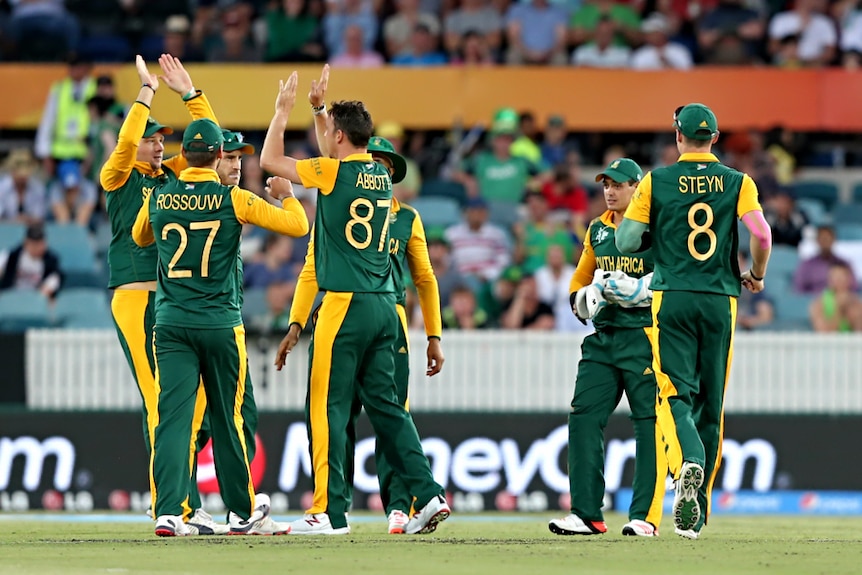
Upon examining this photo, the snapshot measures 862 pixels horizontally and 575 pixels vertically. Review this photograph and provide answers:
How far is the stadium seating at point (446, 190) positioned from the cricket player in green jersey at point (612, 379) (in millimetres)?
8382

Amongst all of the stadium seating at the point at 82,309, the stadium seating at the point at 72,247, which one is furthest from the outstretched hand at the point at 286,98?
the stadium seating at the point at 72,247

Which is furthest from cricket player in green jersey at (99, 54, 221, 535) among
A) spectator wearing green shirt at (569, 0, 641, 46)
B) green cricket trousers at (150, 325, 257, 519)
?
spectator wearing green shirt at (569, 0, 641, 46)

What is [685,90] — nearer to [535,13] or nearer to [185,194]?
[535,13]

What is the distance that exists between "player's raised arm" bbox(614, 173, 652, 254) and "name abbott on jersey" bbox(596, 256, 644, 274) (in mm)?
523

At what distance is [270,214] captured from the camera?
381 inches

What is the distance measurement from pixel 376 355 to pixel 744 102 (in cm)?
1106

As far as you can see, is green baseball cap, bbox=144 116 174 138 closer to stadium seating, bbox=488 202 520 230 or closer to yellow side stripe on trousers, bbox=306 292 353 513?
yellow side stripe on trousers, bbox=306 292 353 513

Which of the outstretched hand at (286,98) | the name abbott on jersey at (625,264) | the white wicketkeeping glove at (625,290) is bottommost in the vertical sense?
the white wicketkeeping glove at (625,290)

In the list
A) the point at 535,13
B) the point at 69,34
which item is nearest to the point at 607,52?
the point at 535,13

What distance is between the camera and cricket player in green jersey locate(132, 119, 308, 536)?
977 centimetres

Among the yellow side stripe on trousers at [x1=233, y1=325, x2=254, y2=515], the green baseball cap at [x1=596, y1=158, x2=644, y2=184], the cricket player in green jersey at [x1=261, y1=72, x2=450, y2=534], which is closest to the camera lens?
the yellow side stripe on trousers at [x1=233, y1=325, x2=254, y2=515]

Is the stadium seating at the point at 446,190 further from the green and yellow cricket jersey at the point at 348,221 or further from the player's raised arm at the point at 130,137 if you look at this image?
the green and yellow cricket jersey at the point at 348,221

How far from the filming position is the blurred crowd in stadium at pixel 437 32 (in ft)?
67.0

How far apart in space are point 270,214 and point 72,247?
347 inches
